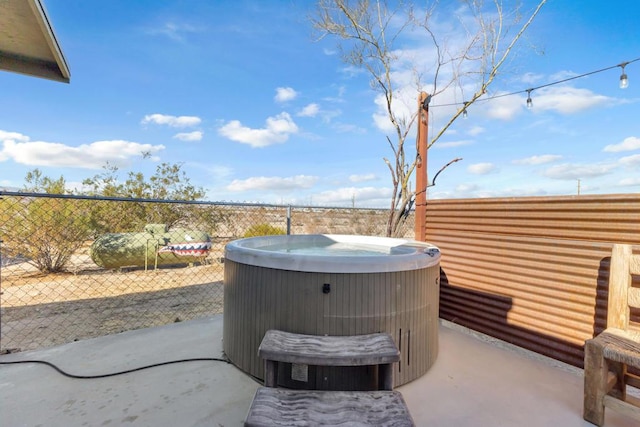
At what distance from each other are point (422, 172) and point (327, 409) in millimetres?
2997

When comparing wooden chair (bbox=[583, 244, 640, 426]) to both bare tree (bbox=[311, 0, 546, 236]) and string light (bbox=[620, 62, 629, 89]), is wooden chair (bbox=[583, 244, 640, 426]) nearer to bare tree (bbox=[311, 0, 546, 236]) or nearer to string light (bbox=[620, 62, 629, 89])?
string light (bbox=[620, 62, 629, 89])

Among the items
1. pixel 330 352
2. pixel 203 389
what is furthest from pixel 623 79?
pixel 203 389

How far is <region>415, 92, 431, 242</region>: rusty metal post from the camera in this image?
3.51m

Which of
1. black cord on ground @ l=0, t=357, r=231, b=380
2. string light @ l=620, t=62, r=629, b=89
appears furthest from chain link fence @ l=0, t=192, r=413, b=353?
string light @ l=620, t=62, r=629, b=89

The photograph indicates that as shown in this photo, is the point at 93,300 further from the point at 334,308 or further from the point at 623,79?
the point at 623,79

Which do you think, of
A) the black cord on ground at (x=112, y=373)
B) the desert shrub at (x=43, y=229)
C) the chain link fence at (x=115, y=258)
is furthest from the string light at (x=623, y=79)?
the desert shrub at (x=43, y=229)

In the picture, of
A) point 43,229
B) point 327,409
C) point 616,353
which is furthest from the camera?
point 43,229

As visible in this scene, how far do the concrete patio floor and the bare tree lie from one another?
272 centimetres

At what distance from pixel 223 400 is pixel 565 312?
2623 mm

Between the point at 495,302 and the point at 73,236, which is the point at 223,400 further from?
the point at 73,236

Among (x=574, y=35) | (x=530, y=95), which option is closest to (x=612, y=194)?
(x=530, y=95)

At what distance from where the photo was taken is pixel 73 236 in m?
6.03

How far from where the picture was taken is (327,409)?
49.3 inches

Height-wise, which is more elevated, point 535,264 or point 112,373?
point 535,264
